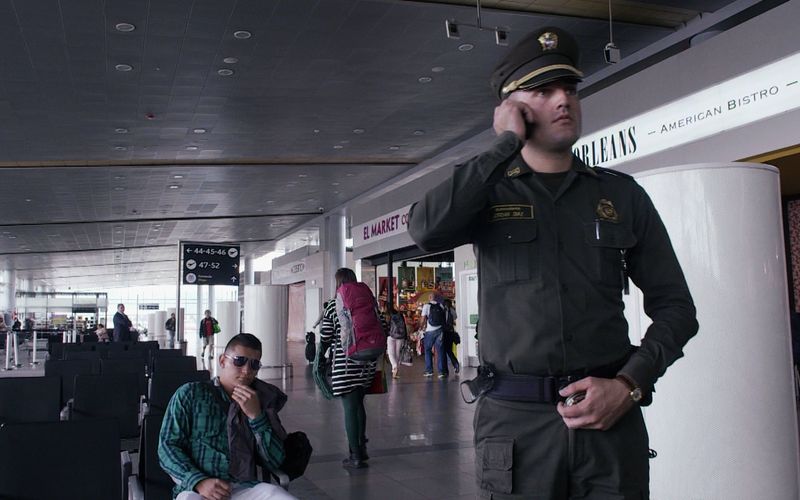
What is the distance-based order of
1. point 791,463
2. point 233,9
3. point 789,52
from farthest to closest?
1. point 233,9
2. point 789,52
3. point 791,463

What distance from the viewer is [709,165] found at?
3.06 m

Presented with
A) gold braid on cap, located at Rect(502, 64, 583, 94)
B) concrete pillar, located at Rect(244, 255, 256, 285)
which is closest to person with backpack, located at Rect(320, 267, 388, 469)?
gold braid on cap, located at Rect(502, 64, 583, 94)

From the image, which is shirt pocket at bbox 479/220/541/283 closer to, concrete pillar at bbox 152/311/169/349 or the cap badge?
the cap badge

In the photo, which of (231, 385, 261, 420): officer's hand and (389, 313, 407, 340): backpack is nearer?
(231, 385, 261, 420): officer's hand

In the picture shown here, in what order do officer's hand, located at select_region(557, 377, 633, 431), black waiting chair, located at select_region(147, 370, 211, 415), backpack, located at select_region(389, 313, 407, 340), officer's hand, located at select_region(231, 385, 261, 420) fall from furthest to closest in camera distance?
backpack, located at select_region(389, 313, 407, 340) < black waiting chair, located at select_region(147, 370, 211, 415) < officer's hand, located at select_region(231, 385, 261, 420) < officer's hand, located at select_region(557, 377, 633, 431)

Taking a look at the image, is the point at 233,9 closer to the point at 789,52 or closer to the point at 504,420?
the point at 789,52

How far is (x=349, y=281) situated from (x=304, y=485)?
1.75 m

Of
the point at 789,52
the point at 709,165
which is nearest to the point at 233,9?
the point at 789,52

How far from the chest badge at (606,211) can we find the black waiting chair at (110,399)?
469 cm

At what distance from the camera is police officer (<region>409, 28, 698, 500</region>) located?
1.29 m

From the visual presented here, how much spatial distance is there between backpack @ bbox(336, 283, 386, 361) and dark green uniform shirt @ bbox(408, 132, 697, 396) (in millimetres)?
4336

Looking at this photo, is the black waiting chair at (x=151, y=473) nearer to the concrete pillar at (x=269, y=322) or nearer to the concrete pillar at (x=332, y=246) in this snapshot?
the concrete pillar at (x=269, y=322)

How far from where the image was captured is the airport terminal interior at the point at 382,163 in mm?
3012

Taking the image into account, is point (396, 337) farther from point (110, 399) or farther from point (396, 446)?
point (110, 399)
